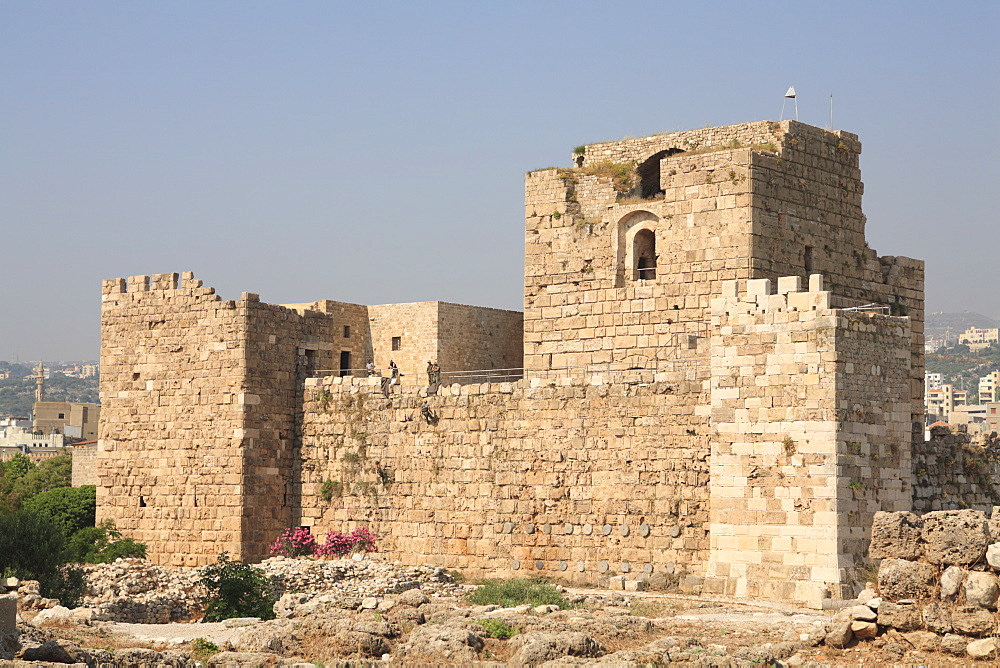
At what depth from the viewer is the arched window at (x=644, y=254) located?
2286 cm

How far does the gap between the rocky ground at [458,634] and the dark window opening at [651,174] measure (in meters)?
7.57

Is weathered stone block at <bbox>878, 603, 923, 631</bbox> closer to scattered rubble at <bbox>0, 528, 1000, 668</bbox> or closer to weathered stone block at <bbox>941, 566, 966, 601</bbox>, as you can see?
scattered rubble at <bbox>0, 528, 1000, 668</bbox>

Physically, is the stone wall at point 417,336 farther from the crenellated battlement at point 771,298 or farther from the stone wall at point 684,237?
the crenellated battlement at point 771,298

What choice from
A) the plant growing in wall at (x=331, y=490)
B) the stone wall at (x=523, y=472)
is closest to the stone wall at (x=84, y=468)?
the plant growing in wall at (x=331, y=490)

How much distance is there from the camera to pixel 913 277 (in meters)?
24.0

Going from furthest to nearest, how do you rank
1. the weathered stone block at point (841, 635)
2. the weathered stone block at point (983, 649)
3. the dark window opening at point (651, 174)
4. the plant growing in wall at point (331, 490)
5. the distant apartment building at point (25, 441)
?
the distant apartment building at point (25, 441), the plant growing in wall at point (331, 490), the dark window opening at point (651, 174), the weathered stone block at point (841, 635), the weathered stone block at point (983, 649)

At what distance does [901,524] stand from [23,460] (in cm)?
6282

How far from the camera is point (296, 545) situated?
77.0ft

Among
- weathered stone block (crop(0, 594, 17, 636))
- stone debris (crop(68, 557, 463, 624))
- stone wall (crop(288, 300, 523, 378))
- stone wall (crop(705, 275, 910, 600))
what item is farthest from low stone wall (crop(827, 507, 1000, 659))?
stone wall (crop(288, 300, 523, 378))

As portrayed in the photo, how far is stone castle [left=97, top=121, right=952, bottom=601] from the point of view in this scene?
18438 millimetres

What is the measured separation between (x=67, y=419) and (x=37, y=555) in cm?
10564

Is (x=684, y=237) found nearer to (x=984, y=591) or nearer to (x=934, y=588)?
(x=934, y=588)

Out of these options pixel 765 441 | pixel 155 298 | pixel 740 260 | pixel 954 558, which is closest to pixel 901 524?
pixel 954 558

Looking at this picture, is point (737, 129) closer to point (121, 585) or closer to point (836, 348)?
point (836, 348)
